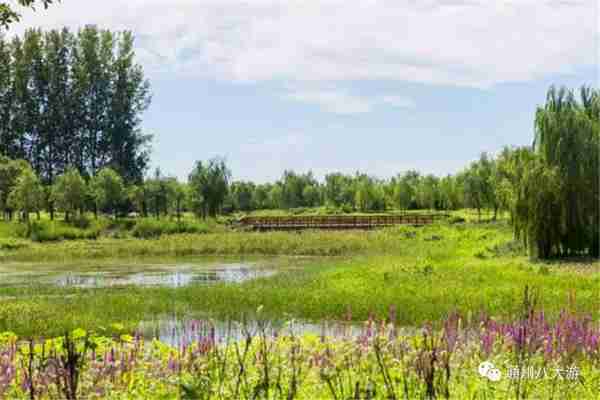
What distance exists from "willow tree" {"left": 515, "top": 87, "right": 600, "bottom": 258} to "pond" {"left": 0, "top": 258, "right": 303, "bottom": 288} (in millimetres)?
10215

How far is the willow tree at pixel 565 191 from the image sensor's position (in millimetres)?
26516

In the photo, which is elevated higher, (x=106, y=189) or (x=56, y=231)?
(x=106, y=189)

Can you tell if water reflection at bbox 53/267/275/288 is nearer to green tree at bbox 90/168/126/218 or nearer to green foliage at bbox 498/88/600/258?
green foliage at bbox 498/88/600/258

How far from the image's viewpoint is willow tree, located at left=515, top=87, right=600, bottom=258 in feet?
87.0

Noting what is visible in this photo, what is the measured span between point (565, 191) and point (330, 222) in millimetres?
32800

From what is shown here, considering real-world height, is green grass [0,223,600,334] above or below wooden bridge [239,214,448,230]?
below

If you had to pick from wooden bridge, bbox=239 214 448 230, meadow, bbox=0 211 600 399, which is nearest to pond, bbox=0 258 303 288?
meadow, bbox=0 211 600 399

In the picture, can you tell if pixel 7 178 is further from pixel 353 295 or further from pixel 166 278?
pixel 353 295

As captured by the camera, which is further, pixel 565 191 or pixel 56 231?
pixel 56 231

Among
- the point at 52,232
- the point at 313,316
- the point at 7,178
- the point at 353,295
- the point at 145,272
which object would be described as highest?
the point at 7,178

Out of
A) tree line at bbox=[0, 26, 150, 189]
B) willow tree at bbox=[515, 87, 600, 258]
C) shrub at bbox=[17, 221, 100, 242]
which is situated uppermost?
tree line at bbox=[0, 26, 150, 189]

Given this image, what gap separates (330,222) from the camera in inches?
2307

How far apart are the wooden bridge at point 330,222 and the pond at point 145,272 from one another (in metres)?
20.6

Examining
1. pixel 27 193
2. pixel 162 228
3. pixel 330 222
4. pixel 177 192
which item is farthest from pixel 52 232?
pixel 330 222
